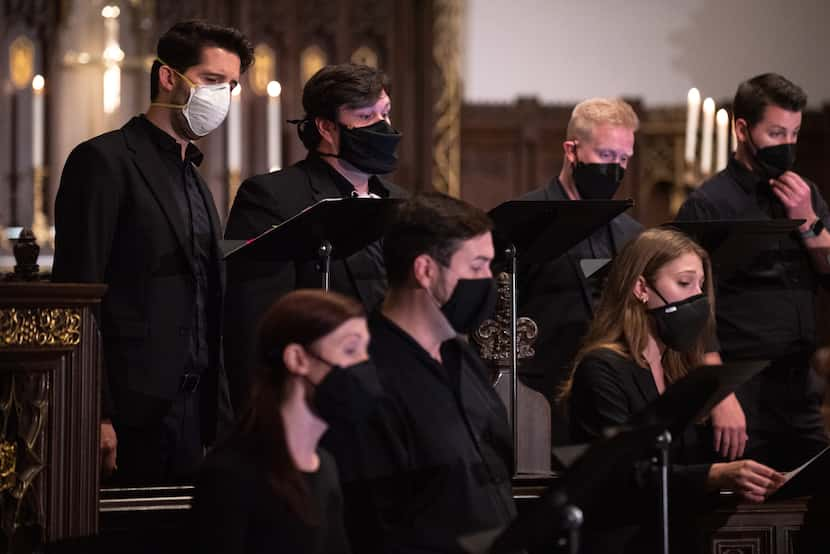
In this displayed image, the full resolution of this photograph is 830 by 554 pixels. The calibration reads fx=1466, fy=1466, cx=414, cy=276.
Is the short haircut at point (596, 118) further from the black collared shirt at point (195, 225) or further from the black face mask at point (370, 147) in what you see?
the black collared shirt at point (195, 225)

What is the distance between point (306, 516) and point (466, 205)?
99 cm

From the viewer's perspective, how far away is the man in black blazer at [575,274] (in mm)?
5164

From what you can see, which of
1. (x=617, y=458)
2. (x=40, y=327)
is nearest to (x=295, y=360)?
(x=617, y=458)

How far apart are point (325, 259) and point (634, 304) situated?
0.92 m

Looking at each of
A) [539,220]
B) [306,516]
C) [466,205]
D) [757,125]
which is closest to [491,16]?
[757,125]

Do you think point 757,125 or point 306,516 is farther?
point 757,125

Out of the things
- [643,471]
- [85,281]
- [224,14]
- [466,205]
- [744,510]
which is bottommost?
[744,510]

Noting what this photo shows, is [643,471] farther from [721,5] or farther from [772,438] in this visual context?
[721,5]

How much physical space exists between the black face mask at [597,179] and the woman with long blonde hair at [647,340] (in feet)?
2.64

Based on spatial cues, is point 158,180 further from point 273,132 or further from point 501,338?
point 273,132

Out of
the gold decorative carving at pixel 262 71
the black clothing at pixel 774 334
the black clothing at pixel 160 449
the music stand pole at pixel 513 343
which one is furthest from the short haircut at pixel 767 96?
the gold decorative carving at pixel 262 71

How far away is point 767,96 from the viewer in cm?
529

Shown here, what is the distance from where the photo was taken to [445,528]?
336cm

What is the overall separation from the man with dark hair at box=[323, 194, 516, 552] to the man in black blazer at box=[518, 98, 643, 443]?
1543 mm
